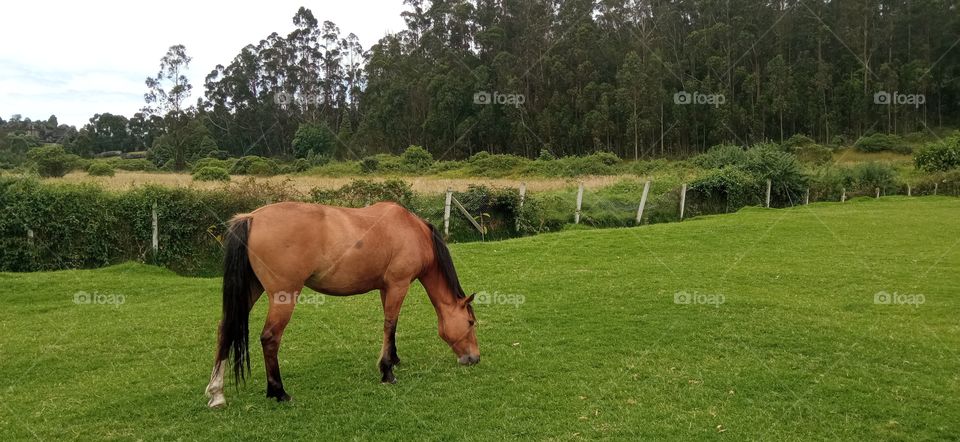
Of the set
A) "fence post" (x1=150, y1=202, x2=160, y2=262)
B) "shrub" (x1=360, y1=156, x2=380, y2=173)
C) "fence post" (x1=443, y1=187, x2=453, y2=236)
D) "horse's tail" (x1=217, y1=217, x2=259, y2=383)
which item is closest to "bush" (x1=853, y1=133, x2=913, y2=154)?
"shrub" (x1=360, y1=156, x2=380, y2=173)

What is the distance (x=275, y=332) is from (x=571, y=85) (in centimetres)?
5169

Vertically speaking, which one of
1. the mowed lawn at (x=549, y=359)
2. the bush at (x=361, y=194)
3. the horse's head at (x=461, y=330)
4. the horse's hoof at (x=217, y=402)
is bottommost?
the mowed lawn at (x=549, y=359)

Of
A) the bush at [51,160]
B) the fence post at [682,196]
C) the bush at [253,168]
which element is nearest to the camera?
the fence post at [682,196]

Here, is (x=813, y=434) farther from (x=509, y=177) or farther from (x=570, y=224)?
(x=509, y=177)

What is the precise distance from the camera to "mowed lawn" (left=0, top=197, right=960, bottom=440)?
15.9 feet

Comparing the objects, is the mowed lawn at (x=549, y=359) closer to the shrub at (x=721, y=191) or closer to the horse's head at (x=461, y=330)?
the horse's head at (x=461, y=330)

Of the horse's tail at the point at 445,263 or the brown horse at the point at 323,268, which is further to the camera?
the horse's tail at the point at 445,263

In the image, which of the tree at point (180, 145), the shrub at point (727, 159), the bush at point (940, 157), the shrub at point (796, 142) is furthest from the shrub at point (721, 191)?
the tree at point (180, 145)

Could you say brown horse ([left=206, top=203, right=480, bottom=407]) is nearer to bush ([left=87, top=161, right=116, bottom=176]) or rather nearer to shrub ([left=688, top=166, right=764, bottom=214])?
shrub ([left=688, top=166, right=764, bottom=214])

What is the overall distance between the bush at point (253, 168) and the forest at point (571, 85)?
723 centimetres

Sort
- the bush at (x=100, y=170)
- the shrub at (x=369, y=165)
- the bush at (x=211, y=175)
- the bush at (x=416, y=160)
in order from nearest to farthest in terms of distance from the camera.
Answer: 1. the bush at (x=211, y=175)
2. the bush at (x=100, y=170)
3. the shrub at (x=369, y=165)
4. the bush at (x=416, y=160)

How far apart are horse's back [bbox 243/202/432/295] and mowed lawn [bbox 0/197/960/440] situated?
3.59 ft

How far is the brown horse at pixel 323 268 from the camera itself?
5.24m

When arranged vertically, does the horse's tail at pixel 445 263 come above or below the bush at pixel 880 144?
below
